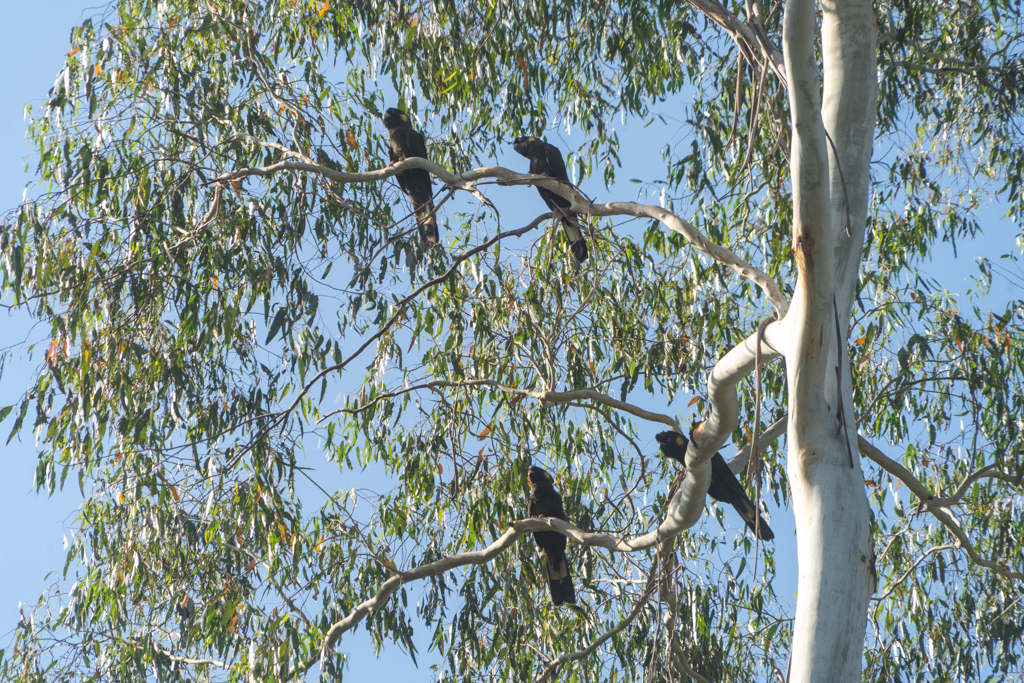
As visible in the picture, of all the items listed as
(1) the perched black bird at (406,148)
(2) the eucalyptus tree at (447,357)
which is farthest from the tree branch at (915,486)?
(1) the perched black bird at (406,148)

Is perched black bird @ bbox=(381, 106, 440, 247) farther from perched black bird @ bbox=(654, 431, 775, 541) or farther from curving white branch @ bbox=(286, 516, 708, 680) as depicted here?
curving white branch @ bbox=(286, 516, 708, 680)

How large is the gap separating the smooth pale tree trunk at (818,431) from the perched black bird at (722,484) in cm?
118

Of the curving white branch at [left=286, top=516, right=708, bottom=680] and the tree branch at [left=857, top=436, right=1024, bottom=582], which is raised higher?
the tree branch at [left=857, top=436, right=1024, bottom=582]

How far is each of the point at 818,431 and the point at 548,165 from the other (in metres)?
2.42

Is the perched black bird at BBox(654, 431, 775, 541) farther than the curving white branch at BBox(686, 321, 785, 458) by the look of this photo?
Yes

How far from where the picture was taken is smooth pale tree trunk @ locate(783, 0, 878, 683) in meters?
1.65

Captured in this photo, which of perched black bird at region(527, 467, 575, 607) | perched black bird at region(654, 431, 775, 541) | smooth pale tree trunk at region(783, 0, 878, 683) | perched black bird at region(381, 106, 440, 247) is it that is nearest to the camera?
smooth pale tree trunk at region(783, 0, 878, 683)

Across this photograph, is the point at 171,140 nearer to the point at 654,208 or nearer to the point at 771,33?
the point at 654,208

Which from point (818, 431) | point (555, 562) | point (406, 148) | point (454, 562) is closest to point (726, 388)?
point (818, 431)

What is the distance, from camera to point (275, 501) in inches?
134

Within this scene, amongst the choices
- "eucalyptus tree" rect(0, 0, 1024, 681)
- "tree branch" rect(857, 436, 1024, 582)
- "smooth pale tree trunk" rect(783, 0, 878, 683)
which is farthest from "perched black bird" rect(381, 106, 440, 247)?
"smooth pale tree trunk" rect(783, 0, 878, 683)

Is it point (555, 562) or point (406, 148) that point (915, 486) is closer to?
point (555, 562)

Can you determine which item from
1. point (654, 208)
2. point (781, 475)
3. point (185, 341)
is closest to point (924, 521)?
point (781, 475)

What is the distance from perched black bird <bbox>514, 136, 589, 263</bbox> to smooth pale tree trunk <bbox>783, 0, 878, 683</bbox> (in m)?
1.74
